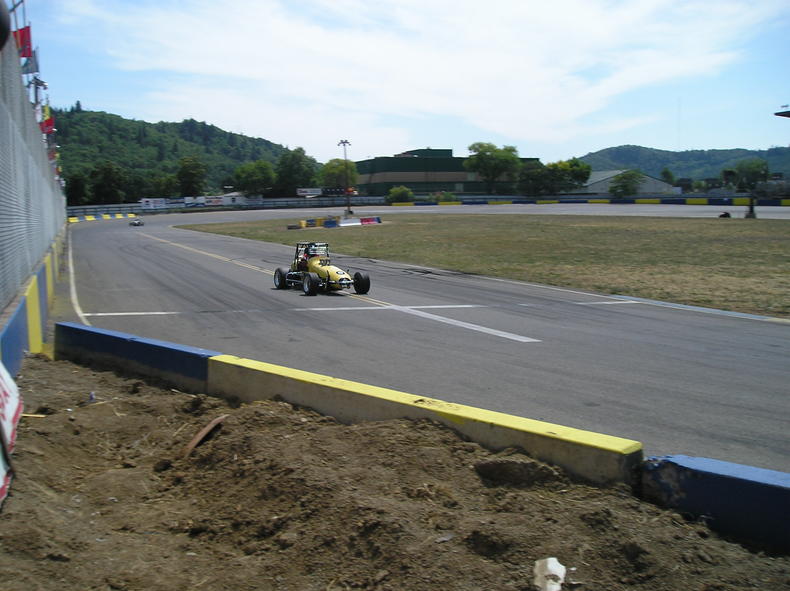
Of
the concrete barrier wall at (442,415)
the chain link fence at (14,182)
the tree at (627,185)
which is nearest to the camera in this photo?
the concrete barrier wall at (442,415)

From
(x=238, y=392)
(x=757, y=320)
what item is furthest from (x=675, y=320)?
(x=238, y=392)

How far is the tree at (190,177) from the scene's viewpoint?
150500 millimetres

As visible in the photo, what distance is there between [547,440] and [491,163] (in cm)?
14877

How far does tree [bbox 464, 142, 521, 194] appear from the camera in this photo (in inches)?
5856

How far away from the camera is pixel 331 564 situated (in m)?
3.66

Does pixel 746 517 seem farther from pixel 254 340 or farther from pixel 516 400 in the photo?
pixel 254 340

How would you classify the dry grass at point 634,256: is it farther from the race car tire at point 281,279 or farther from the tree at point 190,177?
the tree at point 190,177

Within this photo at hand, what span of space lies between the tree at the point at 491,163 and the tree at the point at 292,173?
40076 mm

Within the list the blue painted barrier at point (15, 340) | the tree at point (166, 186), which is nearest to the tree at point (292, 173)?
the tree at point (166, 186)

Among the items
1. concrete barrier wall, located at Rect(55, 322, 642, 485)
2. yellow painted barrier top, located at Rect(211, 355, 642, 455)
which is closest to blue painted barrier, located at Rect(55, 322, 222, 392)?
concrete barrier wall, located at Rect(55, 322, 642, 485)

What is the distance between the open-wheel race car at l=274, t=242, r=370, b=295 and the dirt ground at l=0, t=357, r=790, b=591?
38.5ft

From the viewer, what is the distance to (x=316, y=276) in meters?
17.5

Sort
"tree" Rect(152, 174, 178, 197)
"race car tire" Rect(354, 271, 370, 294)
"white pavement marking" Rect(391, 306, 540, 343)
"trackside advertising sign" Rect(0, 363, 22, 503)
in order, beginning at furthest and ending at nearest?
"tree" Rect(152, 174, 178, 197) → "race car tire" Rect(354, 271, 370, 294) → "white pavement marking" Rect(391, 306, 540, 343) → "trackside advertising sign" Rect(0, 363, 22, 503)

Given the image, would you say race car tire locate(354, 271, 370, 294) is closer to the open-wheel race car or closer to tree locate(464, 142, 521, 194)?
the open-wheel race car
